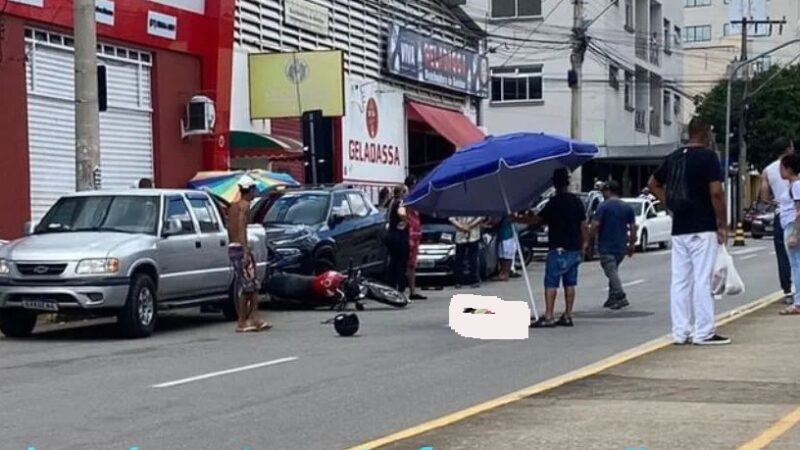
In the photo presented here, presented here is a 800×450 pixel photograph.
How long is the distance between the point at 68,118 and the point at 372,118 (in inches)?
499

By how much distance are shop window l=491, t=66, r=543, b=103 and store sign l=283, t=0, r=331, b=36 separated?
27450 millimetres

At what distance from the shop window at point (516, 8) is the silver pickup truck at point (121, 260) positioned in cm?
4376

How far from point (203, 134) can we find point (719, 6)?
276ft

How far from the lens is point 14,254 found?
16078 millimetres

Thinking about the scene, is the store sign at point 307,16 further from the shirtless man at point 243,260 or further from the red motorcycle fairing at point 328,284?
the shirtless man at point 243,260

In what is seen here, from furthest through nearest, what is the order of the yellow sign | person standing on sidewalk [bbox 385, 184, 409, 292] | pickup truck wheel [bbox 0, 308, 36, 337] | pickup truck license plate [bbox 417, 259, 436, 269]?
the yellow sign < pickup truck license plate [bbox 417, 259, 436, 269] < person standing on sidewalk [bbox 385, 184, 409, 292] < pickup truck wheel [bbox 0, 308, 36, 337]

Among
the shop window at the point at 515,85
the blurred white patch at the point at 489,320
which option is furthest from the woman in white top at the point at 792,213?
the shop window at the point at 515,85

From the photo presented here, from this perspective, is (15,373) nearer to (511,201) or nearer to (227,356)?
(227,356)

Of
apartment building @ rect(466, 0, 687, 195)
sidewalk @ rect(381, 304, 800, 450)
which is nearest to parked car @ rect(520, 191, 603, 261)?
sidewalk @ rect(381, 304, 800, 450)

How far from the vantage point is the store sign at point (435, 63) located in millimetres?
37312

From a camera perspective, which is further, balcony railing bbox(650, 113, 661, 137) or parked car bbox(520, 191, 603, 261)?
balcony railing bbox(650, 113, 661, 137)

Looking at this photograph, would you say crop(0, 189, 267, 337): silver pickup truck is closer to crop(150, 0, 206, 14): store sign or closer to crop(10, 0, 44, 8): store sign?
crop(10, 0, 44, 8): store sign

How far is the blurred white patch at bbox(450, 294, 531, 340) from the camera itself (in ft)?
49.5

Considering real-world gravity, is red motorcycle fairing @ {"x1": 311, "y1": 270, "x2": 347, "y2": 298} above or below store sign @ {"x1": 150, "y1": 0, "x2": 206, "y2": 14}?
below
